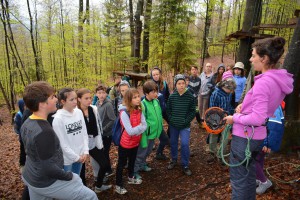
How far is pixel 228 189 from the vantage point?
368 cm

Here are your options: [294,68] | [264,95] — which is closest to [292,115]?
[294,68]

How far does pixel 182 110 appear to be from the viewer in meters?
4.37

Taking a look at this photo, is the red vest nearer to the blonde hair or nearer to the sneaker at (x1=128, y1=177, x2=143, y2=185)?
the blonde hair

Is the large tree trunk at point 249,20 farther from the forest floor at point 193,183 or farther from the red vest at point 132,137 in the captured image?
the red vest at point 132,137

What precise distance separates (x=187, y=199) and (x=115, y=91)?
326cm

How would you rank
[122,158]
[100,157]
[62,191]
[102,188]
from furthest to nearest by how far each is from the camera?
[102,188]
[122,158]
[100,157]
[62,191]

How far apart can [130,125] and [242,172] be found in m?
1.90

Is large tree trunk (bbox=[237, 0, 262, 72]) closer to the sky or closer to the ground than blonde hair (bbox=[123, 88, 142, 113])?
closer to the sky

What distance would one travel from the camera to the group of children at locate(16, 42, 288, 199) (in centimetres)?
214

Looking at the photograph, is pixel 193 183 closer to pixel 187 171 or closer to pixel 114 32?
pixel 187 171

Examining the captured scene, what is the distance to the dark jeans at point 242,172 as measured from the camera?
240 centimetres

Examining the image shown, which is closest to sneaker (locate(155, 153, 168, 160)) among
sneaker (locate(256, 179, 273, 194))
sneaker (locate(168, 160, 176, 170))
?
sneaker (locate(168, 160, 176, 170))

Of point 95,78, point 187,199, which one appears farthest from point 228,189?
point 95,78

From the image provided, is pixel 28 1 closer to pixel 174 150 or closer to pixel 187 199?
pixel 174 150
